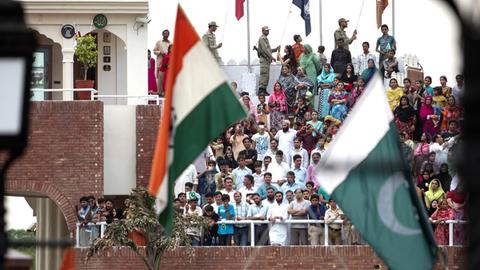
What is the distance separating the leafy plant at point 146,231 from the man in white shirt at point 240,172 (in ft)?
2.76

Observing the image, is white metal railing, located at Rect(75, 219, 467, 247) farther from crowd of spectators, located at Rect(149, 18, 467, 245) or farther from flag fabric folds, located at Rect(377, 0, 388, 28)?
flag fabric folds, located at Rect(377, 0, 388, 28)

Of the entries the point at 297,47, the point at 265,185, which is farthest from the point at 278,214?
the point at 297,47

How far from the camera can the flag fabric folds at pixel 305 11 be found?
1658 inches

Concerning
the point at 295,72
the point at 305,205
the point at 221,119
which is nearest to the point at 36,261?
the point at 295,72

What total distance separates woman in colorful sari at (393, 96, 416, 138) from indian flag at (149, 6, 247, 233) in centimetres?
1901

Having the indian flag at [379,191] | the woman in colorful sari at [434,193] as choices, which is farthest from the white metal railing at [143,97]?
the indian flag at [379,191]

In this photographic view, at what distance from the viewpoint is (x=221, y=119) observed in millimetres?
12188

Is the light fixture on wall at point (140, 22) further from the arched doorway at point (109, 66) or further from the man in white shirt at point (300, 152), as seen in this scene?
the man in white shirt at point (300, 152)

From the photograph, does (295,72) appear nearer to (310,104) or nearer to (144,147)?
(310,104)

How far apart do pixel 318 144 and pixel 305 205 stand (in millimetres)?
1450

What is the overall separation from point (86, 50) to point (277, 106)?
6.03m

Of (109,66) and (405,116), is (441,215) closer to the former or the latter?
(405,116)

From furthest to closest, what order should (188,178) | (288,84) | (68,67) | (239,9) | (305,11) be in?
(239,9), (305,11), (68,67), (288,84), (188,178)

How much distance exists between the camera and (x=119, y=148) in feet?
Answer: 120
